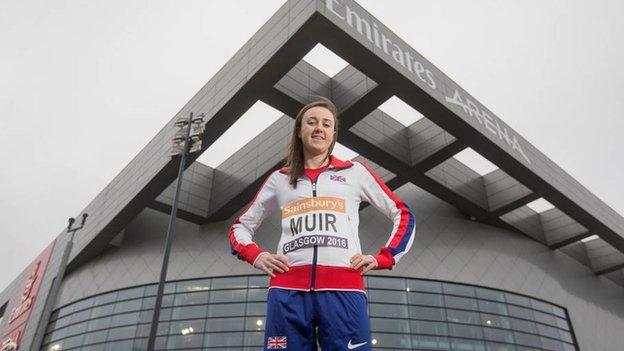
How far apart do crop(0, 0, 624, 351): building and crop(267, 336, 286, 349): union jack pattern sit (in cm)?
1383

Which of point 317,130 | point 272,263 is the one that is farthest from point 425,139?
point 272,263

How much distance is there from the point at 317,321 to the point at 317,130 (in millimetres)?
1393

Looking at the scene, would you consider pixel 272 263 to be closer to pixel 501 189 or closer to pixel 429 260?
pixel 429 260

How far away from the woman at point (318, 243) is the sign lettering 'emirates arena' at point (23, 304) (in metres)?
30.8

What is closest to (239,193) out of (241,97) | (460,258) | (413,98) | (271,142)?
(271,142)

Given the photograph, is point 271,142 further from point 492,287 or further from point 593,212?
point 593,212

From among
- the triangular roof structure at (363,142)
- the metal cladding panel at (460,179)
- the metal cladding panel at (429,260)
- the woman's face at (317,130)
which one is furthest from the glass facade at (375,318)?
the woman's face at (317,130)

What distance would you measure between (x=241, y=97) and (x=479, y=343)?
15.9 meters

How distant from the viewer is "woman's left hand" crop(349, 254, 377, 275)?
10.2ft

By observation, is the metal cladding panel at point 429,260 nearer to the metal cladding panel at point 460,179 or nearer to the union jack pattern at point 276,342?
the metal cladding panel at point 460,179

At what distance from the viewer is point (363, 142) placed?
19984 millimetres

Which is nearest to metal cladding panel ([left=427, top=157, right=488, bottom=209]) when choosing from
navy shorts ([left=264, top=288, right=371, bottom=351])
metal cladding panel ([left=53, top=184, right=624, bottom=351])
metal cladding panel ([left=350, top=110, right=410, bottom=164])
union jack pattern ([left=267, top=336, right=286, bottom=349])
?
metal cladding panel ([left=350, top=110, right=410, bottom=164])

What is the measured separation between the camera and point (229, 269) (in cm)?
2352

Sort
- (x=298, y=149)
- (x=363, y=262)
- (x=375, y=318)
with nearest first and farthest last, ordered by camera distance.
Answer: (x=363, y=262) < (x=298, y=149) < (x=375, y=318)
